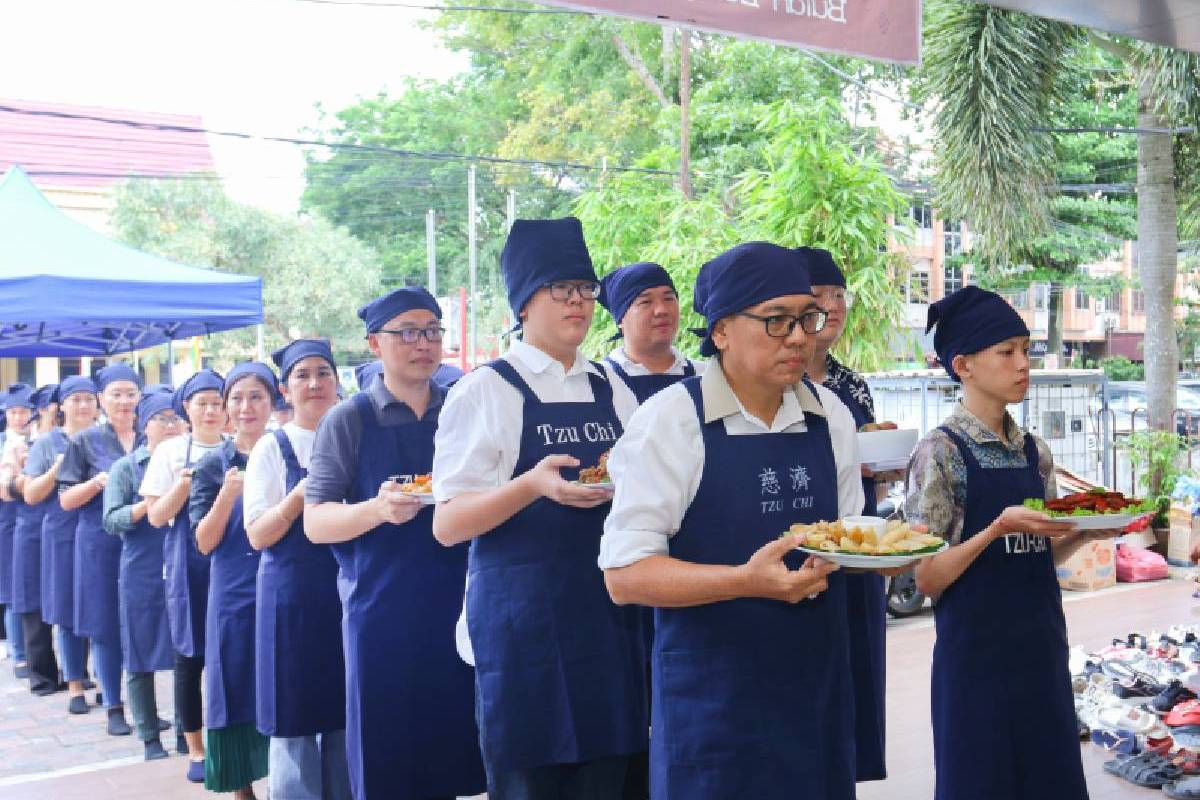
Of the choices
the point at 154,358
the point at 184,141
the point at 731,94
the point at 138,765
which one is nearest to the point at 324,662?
the point at 138,765

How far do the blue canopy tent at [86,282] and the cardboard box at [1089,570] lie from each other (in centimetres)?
686

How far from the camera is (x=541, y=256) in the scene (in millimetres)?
3127

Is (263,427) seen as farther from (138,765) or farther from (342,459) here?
(138,765)

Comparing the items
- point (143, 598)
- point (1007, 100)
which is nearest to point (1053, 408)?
point (1007, 100)

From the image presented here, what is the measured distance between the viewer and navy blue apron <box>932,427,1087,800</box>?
128 inches

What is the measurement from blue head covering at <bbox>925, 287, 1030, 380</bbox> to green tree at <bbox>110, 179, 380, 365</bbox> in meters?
27.3

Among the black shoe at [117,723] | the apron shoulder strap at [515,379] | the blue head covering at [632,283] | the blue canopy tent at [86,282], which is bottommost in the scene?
the black shoe at [117,723]

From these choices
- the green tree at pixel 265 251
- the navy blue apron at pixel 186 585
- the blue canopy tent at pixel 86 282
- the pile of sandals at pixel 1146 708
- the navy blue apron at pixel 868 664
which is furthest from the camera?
the green tree at pixel 265 251

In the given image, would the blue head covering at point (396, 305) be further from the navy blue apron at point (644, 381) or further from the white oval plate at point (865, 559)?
the white oval plate at point (865, 559)

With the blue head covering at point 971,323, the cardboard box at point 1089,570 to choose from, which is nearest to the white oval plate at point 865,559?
the blue head covering at point 971,323

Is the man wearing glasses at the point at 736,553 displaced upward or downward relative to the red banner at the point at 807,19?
downward

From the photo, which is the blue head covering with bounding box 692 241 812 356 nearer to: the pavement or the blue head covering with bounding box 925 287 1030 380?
the blue head covering with bounding box 925 287 1030 380

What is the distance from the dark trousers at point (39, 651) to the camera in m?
8.11

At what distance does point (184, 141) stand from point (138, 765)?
30.0 m
